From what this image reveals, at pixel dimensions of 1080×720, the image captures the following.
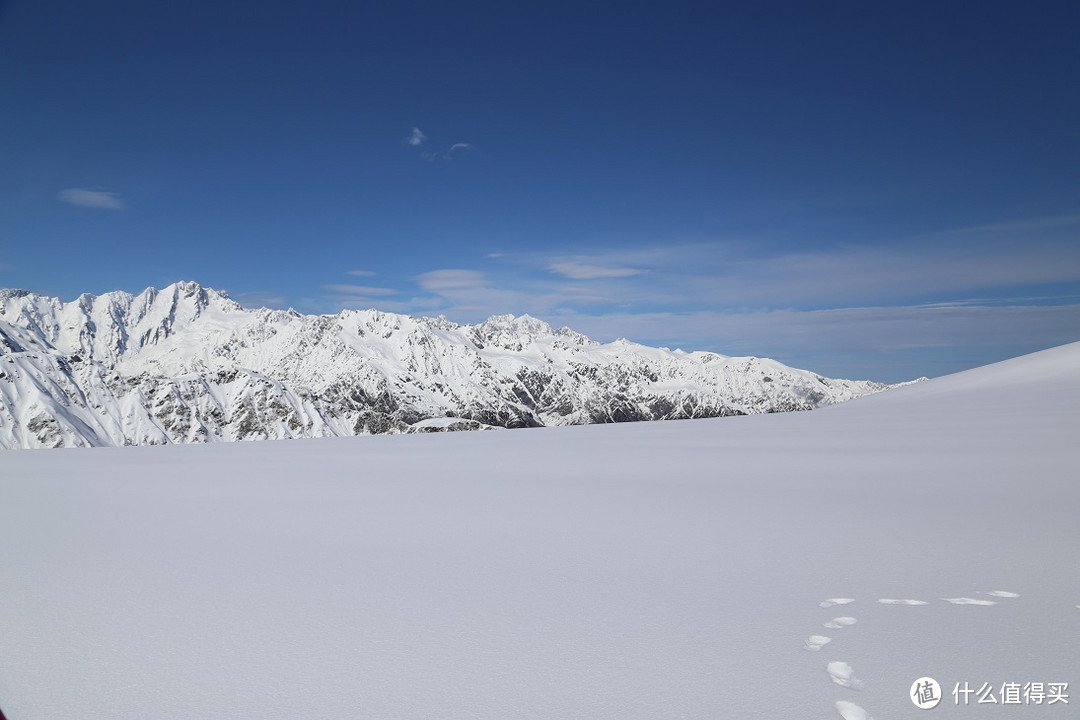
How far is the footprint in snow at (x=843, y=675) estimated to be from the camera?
3.49 m

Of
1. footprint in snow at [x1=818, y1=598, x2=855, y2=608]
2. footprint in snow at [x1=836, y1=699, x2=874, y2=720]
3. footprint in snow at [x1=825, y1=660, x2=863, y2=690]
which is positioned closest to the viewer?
footprint in snow at [x1=836, y1=699, x2=874, y2=720]

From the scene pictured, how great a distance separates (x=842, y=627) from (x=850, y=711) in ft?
3.76

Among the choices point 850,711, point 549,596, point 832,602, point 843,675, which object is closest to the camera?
point 850,711

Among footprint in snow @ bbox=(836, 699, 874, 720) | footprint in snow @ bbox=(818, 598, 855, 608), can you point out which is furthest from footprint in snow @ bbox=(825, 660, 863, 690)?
footprint in snow @ bbox=(818, 598, 855, 608)

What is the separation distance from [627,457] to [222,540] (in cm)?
1035

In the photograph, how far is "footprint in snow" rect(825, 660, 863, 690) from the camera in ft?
11.5

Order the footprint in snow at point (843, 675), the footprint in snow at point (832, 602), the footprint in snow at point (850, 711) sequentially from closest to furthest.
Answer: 1. the footprint in snow at point (850, 711)
2. the footprint in snow at point (843, 675)
3. the footprint in snow at point (832, 602)

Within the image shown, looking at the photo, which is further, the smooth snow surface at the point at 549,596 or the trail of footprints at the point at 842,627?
the smooth snow surface at the point at 549,596

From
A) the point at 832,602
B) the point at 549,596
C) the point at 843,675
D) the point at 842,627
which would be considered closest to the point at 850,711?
the point at 843,675

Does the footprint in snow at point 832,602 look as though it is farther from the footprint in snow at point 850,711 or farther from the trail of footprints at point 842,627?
the footprint in snow at point 850,711

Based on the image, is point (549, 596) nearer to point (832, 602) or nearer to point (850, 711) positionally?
point (832, 602)

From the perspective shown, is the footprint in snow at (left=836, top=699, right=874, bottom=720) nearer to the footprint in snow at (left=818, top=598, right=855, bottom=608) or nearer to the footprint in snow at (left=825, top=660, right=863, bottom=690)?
the footprint in snow at (left=825, top=660, right=863, bottom=690)

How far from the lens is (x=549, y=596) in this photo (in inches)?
199

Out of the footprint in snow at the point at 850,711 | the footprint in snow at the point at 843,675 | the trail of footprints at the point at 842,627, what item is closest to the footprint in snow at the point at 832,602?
the trail of footprints at the point at 842,627
